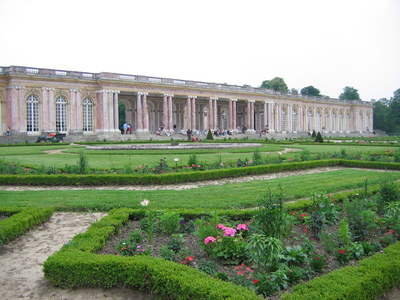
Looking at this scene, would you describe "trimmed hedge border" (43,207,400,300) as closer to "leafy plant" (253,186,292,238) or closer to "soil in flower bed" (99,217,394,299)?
"soil in flower bed" (99,217,394,299)

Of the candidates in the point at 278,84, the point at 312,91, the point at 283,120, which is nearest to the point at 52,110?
the point at 283,120

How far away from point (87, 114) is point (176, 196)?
36.2 meters

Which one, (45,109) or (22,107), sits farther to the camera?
(45,109)

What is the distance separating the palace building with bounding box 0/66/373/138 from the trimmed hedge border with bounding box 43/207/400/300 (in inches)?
1475

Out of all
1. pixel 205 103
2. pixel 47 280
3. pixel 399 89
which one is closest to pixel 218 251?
pixel 47 280

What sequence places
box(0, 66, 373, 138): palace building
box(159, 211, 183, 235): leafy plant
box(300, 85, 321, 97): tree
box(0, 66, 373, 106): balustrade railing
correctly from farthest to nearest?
1. box(300, 85, 321, 97): tree
2. box(0, 66, 373, 138): palace building
3. box(0, 66, 373, 106): balustrade railing
4. box(159, 211, 183, 235): leafy plant

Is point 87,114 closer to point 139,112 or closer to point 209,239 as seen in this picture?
point 139,112

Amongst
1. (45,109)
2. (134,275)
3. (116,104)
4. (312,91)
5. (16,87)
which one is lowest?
(134,275)

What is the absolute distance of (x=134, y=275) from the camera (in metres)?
4.82

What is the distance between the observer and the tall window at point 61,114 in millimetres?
41281

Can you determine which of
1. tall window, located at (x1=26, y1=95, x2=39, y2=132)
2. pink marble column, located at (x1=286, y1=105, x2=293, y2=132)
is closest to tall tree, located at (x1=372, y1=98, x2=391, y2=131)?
pink marble column, located at (x1=286, y1=105, x2=293, y2=132)

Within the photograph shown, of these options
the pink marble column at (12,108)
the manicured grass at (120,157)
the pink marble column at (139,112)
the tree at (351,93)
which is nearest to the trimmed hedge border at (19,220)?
the manicured grass at (120,157)

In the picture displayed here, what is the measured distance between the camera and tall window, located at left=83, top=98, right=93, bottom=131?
43.3 m

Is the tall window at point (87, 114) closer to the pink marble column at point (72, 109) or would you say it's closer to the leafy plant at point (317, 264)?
the pink marble column at point (72, 109)
